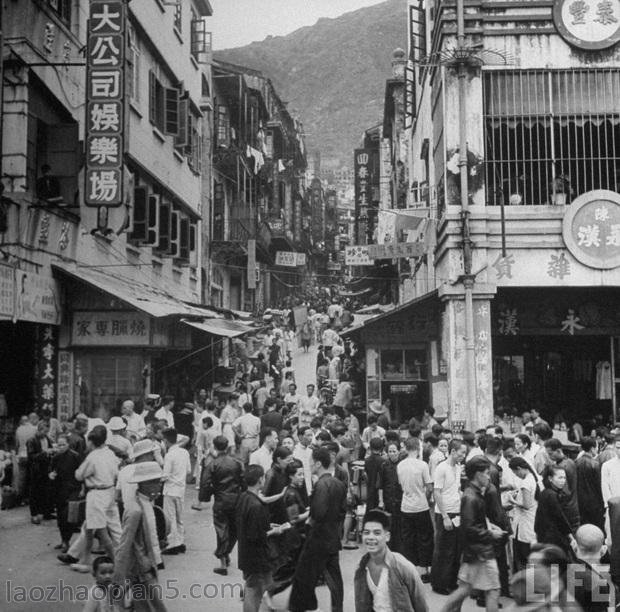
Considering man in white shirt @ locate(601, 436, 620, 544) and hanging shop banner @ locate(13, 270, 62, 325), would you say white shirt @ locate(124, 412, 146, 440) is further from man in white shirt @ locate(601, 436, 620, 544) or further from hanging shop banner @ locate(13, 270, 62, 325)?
man in white shirt @ locate(601, 436, 620, 544)

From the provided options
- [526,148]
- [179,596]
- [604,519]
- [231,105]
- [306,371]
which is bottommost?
[179,596]

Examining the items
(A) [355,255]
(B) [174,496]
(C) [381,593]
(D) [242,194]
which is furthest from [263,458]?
(D) [242,194]

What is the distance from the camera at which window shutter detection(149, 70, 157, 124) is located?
74.4 ft

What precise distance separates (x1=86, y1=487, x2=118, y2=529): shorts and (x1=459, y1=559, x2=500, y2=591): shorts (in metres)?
4.45

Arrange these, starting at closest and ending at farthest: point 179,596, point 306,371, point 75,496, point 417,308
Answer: point 179,596
point 75,496
point 417,308
point 306,371

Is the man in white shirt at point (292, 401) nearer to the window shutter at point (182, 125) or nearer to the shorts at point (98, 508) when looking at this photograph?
the window shutter at point (182, 125)

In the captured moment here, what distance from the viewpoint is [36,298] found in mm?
15188

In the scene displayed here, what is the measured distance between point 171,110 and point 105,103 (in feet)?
29.2

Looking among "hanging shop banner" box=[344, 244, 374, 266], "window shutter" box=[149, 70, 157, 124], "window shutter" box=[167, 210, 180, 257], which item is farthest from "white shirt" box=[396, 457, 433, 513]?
"hanging shop banner" box=[344, 244, 374, 266]

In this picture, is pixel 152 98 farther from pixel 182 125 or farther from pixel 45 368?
pixel 45 368

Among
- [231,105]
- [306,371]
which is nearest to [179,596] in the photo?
[306,371]

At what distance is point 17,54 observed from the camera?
13.6 metres

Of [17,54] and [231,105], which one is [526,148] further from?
[231,105]

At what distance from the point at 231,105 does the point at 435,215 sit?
64.5 feet
